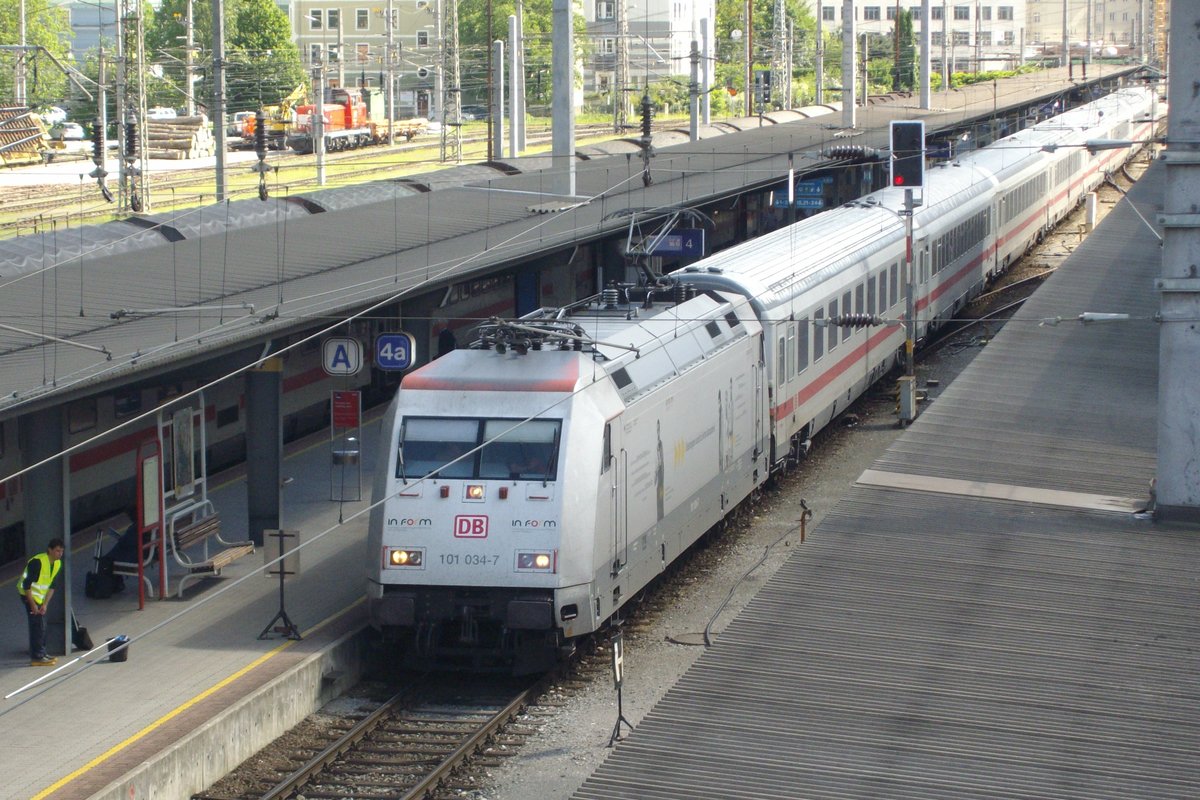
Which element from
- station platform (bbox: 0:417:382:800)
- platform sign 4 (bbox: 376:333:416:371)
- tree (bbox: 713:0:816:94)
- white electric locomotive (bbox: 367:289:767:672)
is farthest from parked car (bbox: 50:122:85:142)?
white electric locomotive (bbox: 367:289:767:672)

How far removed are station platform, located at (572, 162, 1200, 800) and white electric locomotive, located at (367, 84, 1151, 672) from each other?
7.51 ft

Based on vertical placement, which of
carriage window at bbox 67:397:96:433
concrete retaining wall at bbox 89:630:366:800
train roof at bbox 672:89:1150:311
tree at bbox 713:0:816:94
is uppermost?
tree at bbox 713:0:816:94

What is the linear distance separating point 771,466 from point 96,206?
3037 centimetres

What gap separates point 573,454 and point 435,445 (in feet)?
4.28

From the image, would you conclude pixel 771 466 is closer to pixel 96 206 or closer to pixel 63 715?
pixel 63 715

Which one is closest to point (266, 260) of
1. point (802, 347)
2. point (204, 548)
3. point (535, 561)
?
point (204, 548)

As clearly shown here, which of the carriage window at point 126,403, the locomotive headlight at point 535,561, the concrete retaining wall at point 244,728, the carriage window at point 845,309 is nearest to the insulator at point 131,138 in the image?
the carriage window at point 126,403

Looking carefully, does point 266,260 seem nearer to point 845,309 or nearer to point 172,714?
point 845,309

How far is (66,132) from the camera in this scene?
64.4m

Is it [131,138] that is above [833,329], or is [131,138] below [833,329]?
above

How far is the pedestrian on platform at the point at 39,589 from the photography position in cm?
1384

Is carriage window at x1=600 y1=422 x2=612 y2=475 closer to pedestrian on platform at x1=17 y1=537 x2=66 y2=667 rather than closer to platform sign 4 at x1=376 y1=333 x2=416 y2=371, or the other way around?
pedestrian on platform at x1=17 y1=537 x2=66 y2=667

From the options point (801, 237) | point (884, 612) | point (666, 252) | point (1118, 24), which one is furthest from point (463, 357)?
point (1118, 24)

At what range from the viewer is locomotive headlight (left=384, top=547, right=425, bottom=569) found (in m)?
14.0
